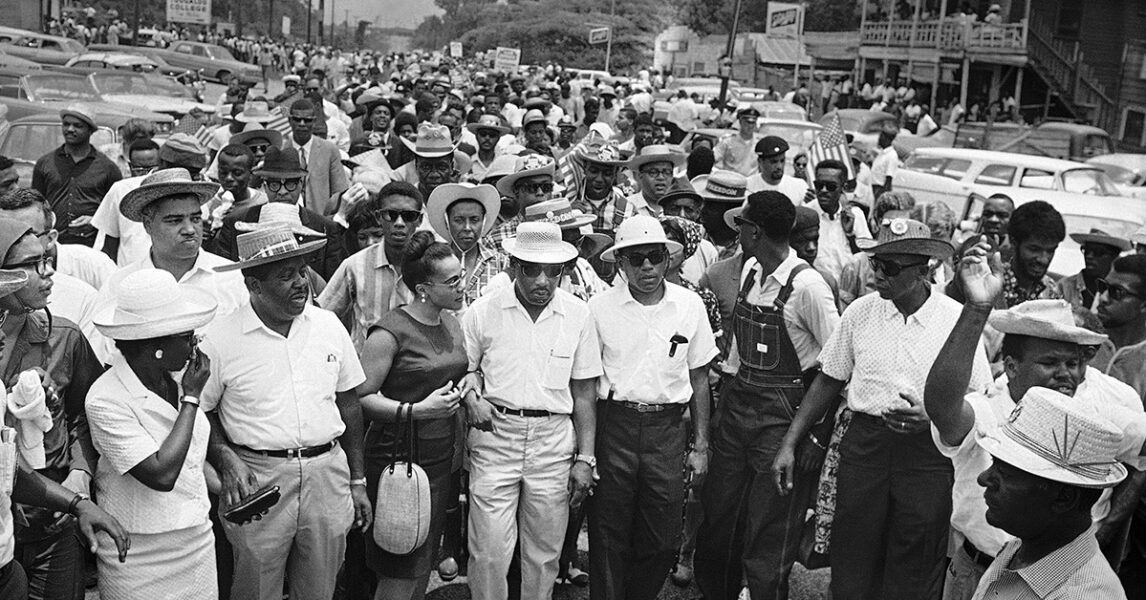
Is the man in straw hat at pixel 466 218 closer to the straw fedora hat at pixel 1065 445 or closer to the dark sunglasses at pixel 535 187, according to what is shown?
the dark sunglasses at pixel 535 187

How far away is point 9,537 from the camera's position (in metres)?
3.63

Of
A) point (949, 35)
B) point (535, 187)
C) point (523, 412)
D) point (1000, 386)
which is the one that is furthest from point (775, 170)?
point (949, 35)

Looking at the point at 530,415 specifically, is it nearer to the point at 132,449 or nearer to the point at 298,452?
the point at 298,452

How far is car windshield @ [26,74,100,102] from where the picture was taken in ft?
62.0

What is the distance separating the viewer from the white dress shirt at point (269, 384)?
4.64 meters

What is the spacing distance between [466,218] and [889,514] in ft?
9.66

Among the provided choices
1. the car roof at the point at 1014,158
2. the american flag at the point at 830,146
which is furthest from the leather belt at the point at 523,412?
the car roof at the point at 1014,158

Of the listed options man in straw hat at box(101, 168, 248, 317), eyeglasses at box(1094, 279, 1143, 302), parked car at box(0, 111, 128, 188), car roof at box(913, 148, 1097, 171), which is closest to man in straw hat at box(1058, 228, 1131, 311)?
eyeglasses at box(1094, 279, 1143, 302)

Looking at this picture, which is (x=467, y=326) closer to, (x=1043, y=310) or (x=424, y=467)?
(x=424, y=467)

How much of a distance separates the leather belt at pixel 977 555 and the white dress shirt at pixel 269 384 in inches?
103

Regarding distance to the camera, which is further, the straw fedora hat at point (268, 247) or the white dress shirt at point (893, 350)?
the white dress shirt at point (893, 350)

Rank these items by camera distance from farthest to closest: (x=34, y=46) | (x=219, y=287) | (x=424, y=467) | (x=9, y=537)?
(x=34, y=46) < (x=219, y=287) < (x=424, y=467) < (x=9, y=537)

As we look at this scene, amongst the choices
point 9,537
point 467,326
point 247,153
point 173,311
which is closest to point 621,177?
point 247,153

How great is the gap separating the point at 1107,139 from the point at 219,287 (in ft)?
77.1
